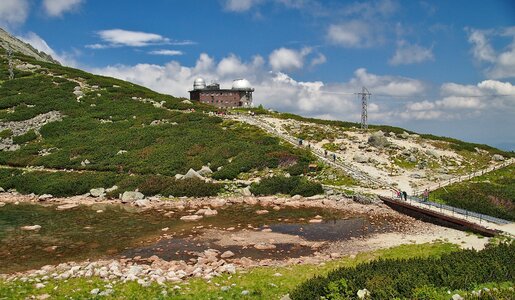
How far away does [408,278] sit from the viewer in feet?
46.1

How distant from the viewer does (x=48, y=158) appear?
53062mm

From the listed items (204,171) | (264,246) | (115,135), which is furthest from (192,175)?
(115,135)

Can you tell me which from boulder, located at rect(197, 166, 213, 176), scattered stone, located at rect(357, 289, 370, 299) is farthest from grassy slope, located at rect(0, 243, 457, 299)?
boulder, located at rect(197, 166, 213, 176)

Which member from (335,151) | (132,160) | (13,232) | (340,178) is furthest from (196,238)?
(335,151)

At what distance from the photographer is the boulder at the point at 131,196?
39.5 m

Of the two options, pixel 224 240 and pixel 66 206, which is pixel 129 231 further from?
pixel 66 206

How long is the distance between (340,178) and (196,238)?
22.7 meters

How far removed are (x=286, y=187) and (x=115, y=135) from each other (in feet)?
107

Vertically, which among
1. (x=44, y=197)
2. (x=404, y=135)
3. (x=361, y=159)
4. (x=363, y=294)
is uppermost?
(x=404, y=135)

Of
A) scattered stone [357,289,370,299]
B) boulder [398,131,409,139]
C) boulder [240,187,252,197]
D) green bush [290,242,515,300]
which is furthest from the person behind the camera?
boulder [398,131,409,139]

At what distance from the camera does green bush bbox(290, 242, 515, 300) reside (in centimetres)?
1337

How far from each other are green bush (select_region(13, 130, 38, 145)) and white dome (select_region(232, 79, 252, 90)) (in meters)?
64.2

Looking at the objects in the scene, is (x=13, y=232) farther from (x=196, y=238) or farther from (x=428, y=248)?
(x=428, y=248)

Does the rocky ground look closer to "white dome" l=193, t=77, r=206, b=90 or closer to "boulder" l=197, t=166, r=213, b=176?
"boulder" l=197, t=166, r=213, b=176
